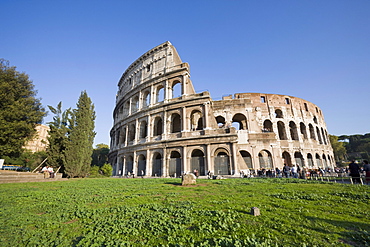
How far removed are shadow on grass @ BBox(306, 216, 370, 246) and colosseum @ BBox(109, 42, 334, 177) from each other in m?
15.6

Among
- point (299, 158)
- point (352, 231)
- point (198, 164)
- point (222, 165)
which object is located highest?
point (299, 158)

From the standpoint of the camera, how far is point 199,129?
2811 centimetres

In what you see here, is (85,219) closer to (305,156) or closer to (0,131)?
(0,131)

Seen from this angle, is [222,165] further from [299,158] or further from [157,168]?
[299,158]

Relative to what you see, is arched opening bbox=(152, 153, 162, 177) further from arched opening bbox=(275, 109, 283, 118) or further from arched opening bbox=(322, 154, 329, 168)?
arched opening bbox=(322, 154, 329, 168)

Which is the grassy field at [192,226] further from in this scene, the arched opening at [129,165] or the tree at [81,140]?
the arched opening at [129,165]

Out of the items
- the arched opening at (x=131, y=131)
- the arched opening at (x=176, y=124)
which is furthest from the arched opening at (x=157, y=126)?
the arched opening at (x=131, y=131)

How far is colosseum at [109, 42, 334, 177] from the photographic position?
824 inches

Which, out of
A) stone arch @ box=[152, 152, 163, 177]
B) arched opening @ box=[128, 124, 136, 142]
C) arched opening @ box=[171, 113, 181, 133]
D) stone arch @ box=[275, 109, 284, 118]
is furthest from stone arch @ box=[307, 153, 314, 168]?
arched opening @ box=[128, 124, 136, 142]

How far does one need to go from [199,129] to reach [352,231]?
80.6 ft

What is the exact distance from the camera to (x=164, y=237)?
3.43 meters

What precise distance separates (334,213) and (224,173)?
1549 centimetres

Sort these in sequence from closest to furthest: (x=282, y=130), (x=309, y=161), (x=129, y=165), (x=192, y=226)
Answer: (x=192, y=226) → (x=129, y=165) → (x=309, y=161) → (x=282, y=130)

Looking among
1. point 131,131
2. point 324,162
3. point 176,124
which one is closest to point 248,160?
point 176,124
